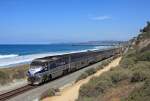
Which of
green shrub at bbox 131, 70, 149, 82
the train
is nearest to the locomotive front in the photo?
the train

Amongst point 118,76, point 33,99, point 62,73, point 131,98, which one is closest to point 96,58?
point 62,73

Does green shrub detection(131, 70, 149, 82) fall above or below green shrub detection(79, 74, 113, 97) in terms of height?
above

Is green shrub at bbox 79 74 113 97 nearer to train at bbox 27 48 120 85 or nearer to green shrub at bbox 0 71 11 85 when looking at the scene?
train at bbox 27 48 120 85

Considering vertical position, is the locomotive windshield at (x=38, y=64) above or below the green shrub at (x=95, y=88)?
below

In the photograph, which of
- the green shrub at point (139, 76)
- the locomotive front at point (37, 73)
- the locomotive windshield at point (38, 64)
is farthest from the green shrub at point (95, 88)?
the locomotive windshield at point (38, 64)

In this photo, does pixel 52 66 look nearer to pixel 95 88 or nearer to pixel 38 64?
pixel 38 64

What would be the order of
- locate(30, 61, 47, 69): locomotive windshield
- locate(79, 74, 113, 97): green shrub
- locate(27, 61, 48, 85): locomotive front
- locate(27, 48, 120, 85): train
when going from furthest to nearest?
locate(30, 61, 47, 69): locomotive windshield
locate(27, 48, 120, 85): train
locate(27, 61, 48, 85): locomotive front
locate(79, 74, 113, 97): green shrub

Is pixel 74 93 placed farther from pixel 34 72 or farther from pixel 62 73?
pixel 62 73

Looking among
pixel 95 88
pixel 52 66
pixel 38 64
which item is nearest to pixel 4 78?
pixel 38 64

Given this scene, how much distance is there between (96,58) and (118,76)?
139 ft

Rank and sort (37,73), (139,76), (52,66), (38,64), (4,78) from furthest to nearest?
(4,78), (52,66), (38,64), (37,73), (139,76)

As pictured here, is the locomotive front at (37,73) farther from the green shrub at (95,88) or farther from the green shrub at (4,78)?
the green shrub at (95,88)

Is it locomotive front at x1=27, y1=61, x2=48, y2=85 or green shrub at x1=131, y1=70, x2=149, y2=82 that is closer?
green shrub at x1=131, y1=70, x2=149, y2=82

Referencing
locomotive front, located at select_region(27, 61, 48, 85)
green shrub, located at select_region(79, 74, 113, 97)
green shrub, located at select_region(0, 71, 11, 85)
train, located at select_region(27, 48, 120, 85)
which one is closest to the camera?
green shrub, located at select_region(79, 74, 113, 97)
